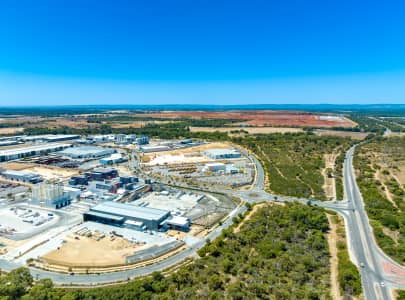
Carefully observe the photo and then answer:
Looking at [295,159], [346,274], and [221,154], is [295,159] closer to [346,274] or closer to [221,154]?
[221,154]

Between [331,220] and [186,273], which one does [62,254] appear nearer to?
[186,273]

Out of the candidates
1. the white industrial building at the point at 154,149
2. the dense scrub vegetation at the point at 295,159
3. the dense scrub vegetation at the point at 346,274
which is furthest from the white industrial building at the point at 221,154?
the dense scrub vegetation at the point at 346,274

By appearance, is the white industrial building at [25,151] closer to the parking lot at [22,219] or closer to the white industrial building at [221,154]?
the parking lot at [22,219]

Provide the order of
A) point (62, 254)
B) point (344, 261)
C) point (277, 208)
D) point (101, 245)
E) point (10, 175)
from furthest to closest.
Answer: point (10, 175) → point (277, 208) → point (101, 245) → point (62, 254) → point (344, 261)

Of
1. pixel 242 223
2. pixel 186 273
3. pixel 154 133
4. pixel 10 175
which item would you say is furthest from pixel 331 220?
pixel 154 133

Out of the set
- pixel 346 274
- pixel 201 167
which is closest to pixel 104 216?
pixel 346 274

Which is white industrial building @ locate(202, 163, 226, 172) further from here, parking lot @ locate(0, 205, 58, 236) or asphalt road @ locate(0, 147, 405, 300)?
parking lot @ locate(0, 205, 58, 236)

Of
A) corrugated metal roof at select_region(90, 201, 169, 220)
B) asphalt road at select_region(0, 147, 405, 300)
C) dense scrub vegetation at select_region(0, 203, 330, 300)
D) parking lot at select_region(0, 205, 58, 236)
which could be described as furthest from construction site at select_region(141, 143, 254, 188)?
parking lot at select_region(0, 205, 58, 236)
